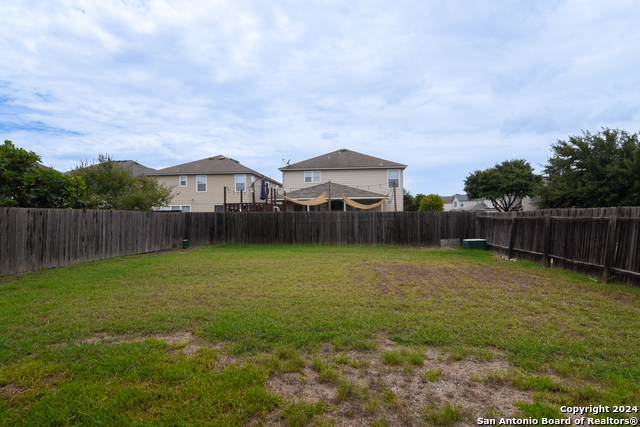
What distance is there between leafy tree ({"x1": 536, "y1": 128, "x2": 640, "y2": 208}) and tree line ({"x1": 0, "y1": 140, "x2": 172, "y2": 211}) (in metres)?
21.2

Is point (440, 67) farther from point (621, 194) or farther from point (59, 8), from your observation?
point (59, 8)

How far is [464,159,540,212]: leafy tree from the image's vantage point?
34469mm

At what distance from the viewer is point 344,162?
1042 inches

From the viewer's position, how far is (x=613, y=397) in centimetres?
236

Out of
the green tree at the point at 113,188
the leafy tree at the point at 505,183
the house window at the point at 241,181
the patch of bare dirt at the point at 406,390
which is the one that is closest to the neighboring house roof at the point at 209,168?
the house window at the point at 241,181

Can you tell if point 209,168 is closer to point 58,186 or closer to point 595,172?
point 58,186

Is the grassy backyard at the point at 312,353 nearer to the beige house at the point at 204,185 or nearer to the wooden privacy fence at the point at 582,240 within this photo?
the wooden privacy fence at the point at 582,240

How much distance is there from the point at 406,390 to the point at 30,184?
1137cm

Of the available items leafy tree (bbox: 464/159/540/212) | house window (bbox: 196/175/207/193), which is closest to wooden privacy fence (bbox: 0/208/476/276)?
house window (bbox: 196/175/207/193)

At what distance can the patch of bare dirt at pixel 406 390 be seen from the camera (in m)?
2.26

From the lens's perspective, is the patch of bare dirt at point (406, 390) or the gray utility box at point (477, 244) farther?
the gray utility box at point (477, 244)

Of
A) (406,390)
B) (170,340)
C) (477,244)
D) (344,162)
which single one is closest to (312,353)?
(406,390)

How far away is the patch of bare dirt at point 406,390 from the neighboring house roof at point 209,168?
2477cm

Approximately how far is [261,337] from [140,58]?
1248cm
